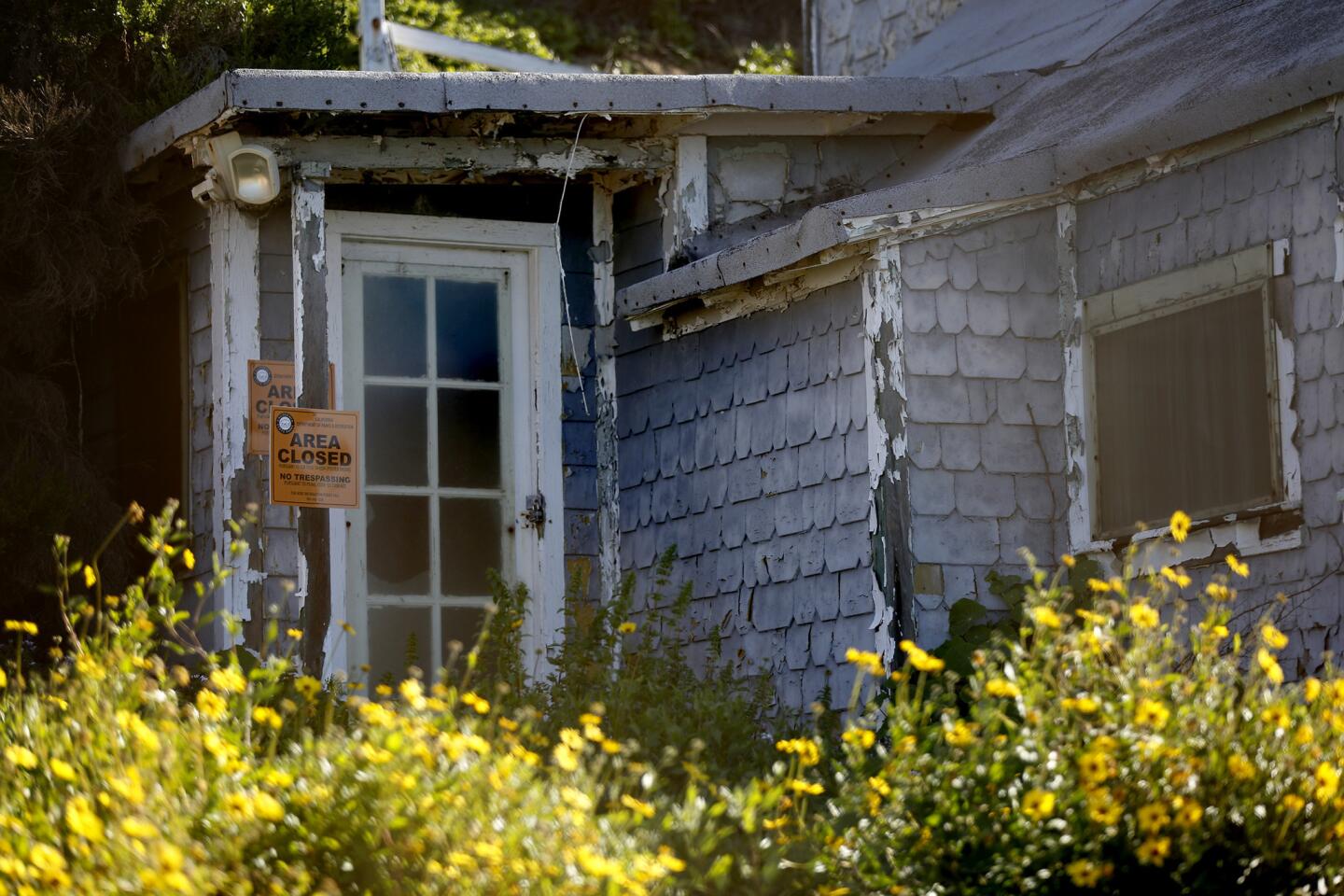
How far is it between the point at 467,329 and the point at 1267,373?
11.6 feet

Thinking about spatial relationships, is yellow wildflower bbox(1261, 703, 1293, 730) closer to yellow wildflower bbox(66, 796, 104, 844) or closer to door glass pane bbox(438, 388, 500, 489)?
yellow wildflower bbox(66, 796, 104, 844)

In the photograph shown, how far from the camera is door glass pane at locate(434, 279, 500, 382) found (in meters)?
8.58

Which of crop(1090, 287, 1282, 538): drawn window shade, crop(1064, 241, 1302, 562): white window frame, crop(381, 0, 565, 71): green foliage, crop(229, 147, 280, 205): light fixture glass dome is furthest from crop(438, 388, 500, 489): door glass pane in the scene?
crop(381, 0, 565, 71): green foliage

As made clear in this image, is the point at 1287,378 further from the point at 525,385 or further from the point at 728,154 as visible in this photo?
the point at 525,385

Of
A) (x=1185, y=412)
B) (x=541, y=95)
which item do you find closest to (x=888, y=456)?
(x=1185, y=412)

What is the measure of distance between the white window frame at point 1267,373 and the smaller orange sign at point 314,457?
2832 millimetres

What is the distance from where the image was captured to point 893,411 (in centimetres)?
726

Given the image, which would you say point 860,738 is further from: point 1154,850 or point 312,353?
point 312,353

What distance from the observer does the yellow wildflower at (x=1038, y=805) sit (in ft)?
13.6

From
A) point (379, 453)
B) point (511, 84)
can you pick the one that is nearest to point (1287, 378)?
point (511, 84)

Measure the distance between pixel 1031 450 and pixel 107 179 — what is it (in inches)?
159

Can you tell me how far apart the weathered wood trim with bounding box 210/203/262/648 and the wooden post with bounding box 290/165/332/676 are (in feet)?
0.66

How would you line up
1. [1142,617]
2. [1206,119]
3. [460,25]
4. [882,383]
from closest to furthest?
[1142,617], [1206,119], [882,383], [460,25]

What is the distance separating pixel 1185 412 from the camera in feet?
22.8
